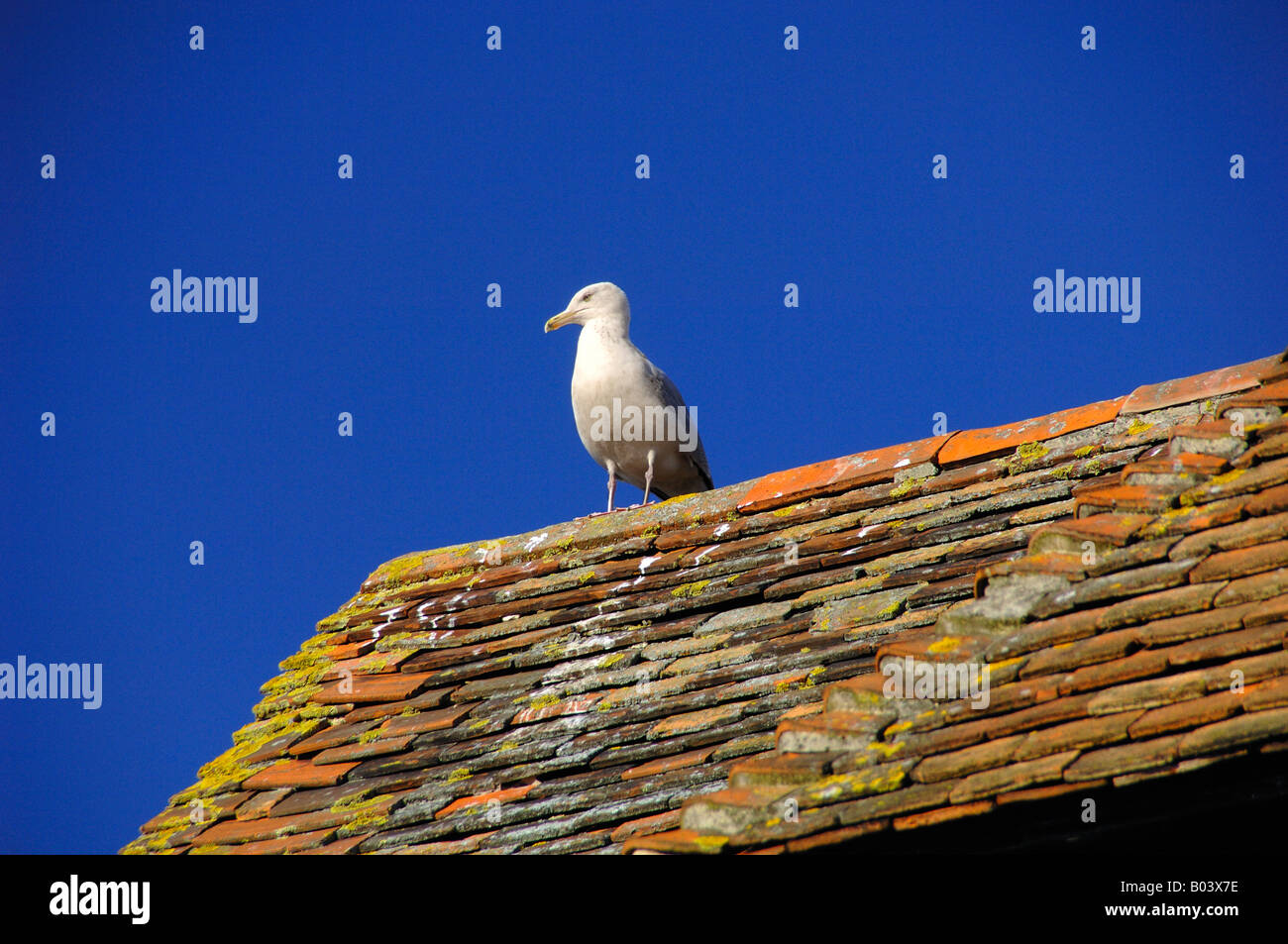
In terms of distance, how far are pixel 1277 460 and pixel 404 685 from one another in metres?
3.43

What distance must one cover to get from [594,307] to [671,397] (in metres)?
0.93

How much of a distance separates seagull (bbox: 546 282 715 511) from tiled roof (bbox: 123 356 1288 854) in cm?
249

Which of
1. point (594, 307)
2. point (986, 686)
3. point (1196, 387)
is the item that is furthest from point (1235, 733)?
point (594, 307)

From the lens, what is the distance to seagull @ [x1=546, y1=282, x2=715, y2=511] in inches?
340

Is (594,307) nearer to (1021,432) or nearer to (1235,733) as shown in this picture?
(1021,432)

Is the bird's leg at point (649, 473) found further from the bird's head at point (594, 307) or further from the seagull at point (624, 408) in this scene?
the bird's head at point (594, 307)

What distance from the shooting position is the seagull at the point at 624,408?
28.4 ft

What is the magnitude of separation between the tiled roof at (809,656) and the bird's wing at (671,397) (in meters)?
2.78

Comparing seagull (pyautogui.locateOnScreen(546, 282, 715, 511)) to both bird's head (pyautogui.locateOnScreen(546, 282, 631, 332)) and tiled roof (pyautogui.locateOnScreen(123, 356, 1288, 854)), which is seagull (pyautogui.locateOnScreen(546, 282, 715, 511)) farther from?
tiled roof (pyautogui.locateOnScreen(123, 356, 1288, 854))

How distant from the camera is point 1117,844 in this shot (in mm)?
2947

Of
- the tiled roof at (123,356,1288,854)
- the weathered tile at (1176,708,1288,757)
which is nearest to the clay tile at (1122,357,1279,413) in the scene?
the tiled roof at (123,356,1288,854)

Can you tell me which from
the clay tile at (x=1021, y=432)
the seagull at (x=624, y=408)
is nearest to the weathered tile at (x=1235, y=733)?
the clay tile at (x=1021, y=432)
